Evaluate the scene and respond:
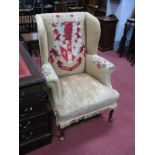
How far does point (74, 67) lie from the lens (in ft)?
5.97

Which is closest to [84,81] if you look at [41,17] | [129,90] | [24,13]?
[41,17]

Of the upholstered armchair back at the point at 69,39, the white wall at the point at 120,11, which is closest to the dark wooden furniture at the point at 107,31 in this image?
the white wall at the point at 120,11

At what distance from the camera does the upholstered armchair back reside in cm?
162

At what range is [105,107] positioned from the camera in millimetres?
1625

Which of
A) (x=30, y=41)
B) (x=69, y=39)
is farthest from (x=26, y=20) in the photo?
(x=69, y=39)

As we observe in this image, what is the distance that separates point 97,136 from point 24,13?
2855 millimetres

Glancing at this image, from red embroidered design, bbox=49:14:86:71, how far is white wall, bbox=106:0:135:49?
180 centimetres

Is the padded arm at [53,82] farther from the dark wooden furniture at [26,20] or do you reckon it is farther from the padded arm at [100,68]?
the dark wooden furniture at [26,20]

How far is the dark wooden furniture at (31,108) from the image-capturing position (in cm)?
118

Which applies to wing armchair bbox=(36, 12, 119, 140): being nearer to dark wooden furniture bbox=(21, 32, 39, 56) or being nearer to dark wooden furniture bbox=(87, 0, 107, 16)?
dark wooden furniture bbox=(21, 32, 39, 56)

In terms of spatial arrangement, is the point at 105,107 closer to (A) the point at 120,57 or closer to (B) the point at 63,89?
(B) the point at 63,89

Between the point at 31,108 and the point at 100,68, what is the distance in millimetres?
764
